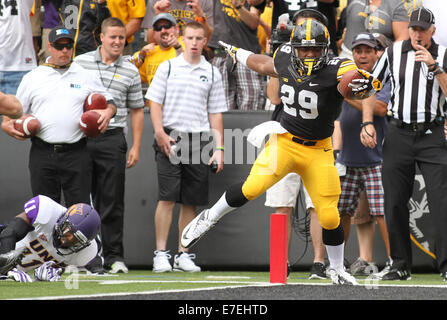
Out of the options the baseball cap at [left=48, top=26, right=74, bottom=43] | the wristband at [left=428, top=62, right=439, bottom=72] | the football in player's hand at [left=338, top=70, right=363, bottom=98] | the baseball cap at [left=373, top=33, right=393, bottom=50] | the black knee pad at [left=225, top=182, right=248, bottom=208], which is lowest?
the black knee pad at [left=225, top=182, right=248, bottom=208]

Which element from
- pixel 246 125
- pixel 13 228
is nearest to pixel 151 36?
pixel 246 125

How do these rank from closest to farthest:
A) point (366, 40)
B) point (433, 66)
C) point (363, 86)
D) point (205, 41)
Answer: point (363, 86) < point (433, 66) < point (366, 40) < point (205, 41)

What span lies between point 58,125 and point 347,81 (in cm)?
270

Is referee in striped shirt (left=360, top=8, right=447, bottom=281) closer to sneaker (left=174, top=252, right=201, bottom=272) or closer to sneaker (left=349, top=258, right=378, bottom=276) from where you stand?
sneaker (left=349, top=258, right=378, bottom=276)

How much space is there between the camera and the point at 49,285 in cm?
574

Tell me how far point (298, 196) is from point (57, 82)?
101 inches

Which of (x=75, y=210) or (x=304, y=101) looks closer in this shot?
(x=304, y=101)

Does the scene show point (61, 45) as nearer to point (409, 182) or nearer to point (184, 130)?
point (184, 130)

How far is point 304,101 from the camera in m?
5.85

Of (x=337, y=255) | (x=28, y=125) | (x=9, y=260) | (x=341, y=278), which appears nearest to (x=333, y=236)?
(x=337, y=255)

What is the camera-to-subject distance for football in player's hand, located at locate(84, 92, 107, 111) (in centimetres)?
698

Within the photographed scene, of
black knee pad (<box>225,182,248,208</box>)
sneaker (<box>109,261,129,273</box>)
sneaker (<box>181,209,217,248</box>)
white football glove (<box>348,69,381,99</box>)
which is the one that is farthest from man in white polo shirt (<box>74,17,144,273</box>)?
white football glove (<box>348,69,381,99</box>)

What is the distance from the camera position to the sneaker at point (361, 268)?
734 centimetres

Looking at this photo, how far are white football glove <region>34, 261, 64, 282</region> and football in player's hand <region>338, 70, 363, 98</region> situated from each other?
2533mm
